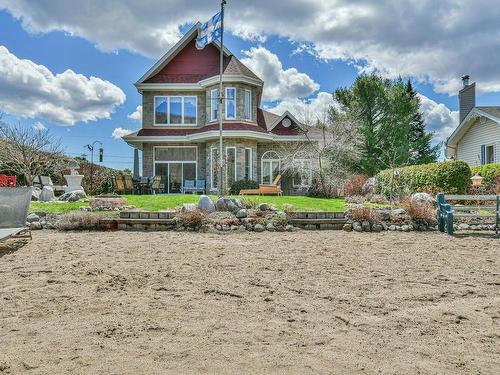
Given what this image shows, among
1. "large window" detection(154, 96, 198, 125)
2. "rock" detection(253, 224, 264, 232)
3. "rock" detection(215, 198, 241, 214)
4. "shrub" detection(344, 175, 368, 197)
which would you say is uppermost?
"large window" detection(154, 96, 198, 125)

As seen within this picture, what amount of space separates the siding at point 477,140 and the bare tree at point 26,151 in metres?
25.3

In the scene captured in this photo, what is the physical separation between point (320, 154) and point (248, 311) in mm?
18080

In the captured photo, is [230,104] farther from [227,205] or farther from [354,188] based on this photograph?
[227,205]

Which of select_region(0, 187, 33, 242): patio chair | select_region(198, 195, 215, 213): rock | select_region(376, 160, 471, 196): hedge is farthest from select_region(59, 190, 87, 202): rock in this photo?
select_region(376, 160, 471, 196): hedge

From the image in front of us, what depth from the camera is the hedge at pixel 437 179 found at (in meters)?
13.0

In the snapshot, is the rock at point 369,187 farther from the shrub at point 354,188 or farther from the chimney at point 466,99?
the chimney at point 466,99

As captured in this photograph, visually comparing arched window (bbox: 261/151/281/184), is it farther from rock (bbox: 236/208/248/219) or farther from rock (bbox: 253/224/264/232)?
rock (bbox: 253/224/264/232)

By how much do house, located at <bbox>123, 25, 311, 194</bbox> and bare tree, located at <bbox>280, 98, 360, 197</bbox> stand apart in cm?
39

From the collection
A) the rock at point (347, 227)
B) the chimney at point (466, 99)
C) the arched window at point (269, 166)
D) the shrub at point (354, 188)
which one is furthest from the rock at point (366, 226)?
the chimney at point (466, 99)

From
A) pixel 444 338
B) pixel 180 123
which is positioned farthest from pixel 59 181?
pixel 444 338

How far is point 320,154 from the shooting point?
2094 cm

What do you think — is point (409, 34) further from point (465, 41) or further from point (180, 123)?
point (180, 123)

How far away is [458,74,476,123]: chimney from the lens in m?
24.3

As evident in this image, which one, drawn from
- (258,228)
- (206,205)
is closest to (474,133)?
(258,228)
